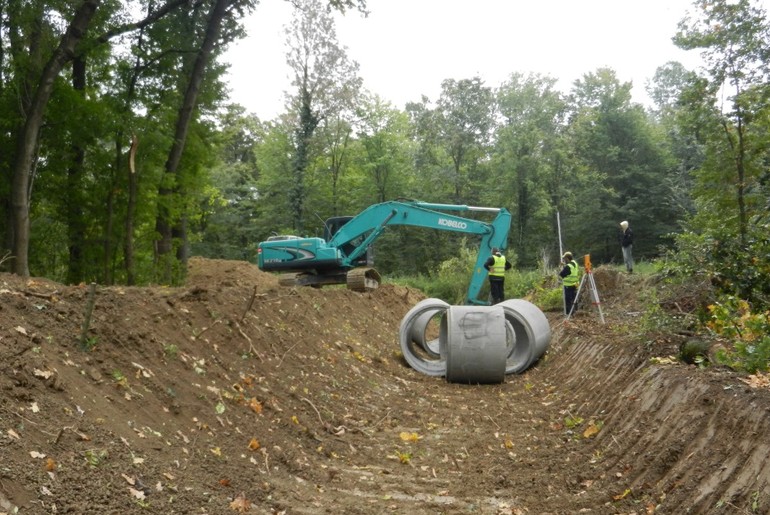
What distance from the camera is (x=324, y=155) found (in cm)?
4162

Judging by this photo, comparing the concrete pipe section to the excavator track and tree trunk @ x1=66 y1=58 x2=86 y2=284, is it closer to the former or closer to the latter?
the excavator track

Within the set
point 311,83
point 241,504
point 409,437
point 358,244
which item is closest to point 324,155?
point 311,83

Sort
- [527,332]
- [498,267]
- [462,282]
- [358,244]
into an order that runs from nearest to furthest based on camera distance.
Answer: [527,332] → [498,267] → [358,244] → [462,282]

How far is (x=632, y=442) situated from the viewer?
5812 mm

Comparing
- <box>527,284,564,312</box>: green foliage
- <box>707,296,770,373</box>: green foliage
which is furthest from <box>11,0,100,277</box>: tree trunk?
<box>527,284,564,312</box>: green foliage

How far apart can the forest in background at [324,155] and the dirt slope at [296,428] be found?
2456 mm

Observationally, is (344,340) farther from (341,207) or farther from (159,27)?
(341,207)

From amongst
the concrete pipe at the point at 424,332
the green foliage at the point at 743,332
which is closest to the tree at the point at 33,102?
the concrete pipe at the point at 424,332

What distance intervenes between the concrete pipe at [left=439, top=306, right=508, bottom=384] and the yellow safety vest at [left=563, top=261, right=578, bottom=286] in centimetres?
487

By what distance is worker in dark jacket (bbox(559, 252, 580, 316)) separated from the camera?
15344 millimetres

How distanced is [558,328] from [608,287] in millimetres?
5189

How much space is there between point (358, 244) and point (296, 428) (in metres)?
10.9

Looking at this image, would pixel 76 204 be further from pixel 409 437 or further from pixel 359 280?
pixel 409 437

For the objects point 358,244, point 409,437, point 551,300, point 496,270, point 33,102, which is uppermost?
point 33,102
